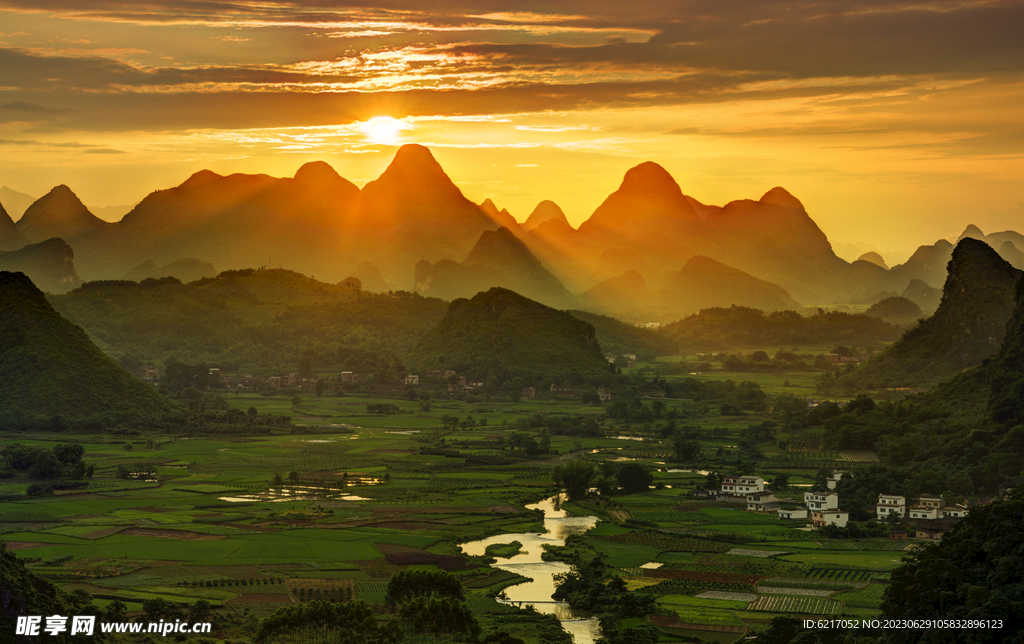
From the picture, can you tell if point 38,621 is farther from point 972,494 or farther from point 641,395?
point 641,395

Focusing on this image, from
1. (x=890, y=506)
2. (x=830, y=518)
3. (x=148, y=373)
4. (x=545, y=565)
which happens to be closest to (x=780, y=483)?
(x=890, y=506)

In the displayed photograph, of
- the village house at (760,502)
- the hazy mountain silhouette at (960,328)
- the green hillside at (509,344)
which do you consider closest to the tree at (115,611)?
the village house at (760,502)

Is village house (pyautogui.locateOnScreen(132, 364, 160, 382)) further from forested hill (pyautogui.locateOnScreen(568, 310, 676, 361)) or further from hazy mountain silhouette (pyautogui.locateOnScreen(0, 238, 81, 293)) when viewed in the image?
hazy mountain silhouette (pyautogui.locateOnScreen(0, 238, 81, 293))

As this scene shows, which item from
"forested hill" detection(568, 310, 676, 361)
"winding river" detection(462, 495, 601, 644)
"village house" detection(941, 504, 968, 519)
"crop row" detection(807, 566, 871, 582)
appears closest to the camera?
"winding river" detection(462, 495, 601, 644)

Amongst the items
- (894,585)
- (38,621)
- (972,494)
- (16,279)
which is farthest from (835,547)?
(16,279)

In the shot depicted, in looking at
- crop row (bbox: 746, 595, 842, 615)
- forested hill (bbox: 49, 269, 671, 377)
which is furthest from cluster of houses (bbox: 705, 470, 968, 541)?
forested hill (bbox: 49, 269, 671, 377)

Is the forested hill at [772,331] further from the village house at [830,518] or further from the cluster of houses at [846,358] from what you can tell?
the village house at [830,518]
